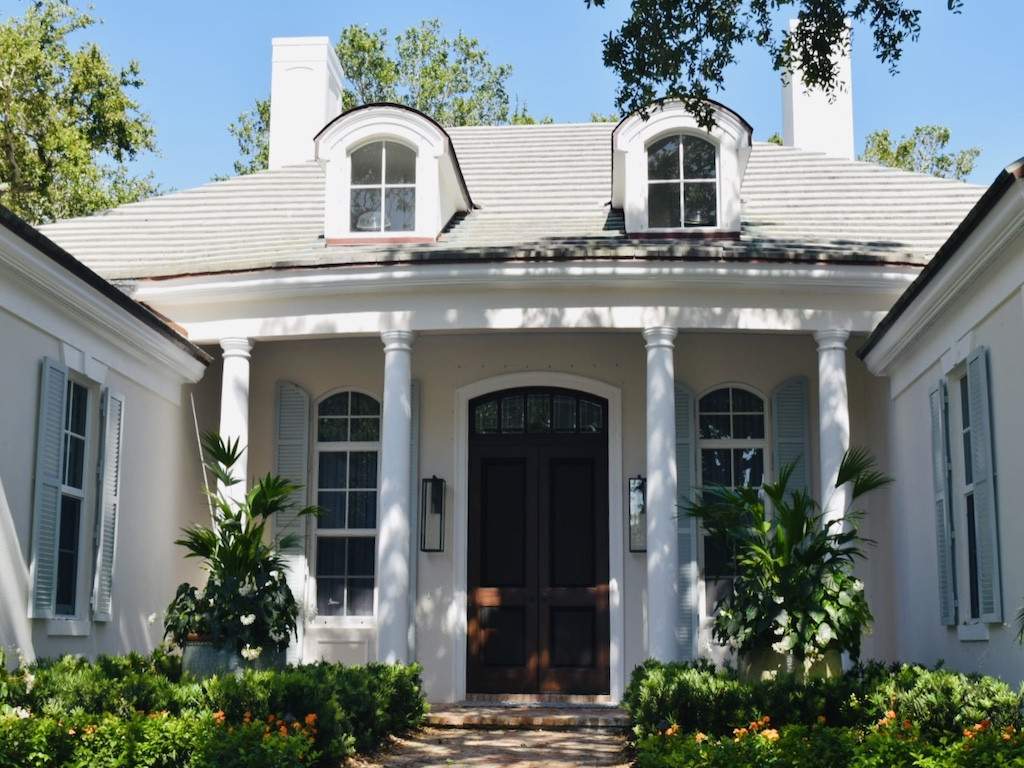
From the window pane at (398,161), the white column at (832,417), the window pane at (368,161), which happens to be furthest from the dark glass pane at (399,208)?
the white column at (832,417)

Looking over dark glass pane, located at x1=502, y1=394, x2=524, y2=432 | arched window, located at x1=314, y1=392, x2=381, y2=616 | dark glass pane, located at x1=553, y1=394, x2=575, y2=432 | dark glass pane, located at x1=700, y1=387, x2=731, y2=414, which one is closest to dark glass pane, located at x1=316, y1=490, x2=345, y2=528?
arched window, located at x1=314, y1=392, x2=381, y2=616

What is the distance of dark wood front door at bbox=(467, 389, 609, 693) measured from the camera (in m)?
14.1

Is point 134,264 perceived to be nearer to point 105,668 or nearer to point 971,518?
point 105,668

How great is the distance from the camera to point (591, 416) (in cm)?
1464

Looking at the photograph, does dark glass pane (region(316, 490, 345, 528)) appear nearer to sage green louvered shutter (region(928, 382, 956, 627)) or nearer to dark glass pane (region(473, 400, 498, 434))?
dark glass pane (region(473, 400, 498, 434))

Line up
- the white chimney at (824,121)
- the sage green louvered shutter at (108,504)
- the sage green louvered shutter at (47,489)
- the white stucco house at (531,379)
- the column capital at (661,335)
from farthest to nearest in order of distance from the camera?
1. the white chimney at (824,121)
2. the column capital at (661,335)
3. the white stucco house at (531,379)
4. the sage green louvered shutter at (108,504)
5. the sage green louvered shutter at (47,489)

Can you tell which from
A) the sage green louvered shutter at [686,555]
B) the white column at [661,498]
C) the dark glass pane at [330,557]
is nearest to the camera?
the white column at [661,498]

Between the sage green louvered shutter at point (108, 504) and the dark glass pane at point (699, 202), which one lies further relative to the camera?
the dark glass pane at point (699, 202)

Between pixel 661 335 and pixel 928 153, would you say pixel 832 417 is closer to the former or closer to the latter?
pixel 661 335

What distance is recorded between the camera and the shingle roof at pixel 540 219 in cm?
1286

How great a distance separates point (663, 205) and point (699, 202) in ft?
1.23

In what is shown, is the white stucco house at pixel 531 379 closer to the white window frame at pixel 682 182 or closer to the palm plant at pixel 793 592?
the white window frame at pixel 682 182

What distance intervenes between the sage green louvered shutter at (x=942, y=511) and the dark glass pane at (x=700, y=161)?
157 inches

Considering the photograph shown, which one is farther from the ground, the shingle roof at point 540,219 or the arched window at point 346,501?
the shingle roof at point 540,219
